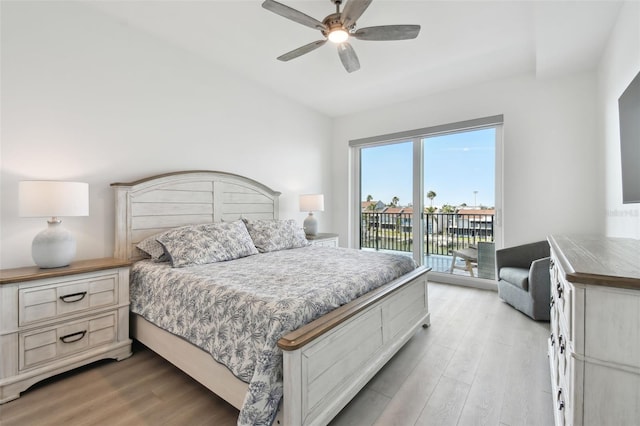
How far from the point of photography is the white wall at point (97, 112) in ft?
6.88

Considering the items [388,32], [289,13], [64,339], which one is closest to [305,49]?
[289,13]

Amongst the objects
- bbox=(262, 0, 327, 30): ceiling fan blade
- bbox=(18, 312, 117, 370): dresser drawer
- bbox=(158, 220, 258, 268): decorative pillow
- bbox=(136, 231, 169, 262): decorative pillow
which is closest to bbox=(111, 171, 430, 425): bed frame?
bbox=(136, 231, 169, 262): decorative pillow

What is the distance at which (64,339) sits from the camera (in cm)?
193

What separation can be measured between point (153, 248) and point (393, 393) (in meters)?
2.22

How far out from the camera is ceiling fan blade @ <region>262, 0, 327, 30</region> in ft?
6.02

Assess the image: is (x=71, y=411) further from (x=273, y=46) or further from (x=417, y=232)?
(x=417, y=232)

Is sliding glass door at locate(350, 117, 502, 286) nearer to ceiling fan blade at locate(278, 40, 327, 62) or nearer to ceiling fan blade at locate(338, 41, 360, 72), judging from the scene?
ceiling fan blade at locate(338, 41, 360, 72)

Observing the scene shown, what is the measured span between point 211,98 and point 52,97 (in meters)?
1.42

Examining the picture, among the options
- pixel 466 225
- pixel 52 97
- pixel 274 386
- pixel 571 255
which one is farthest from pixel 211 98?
pixel 466 225

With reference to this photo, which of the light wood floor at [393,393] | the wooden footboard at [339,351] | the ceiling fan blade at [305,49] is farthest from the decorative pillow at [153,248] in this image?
the ceiling fan blade at [305,49]

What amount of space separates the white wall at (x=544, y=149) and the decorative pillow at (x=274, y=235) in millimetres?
2643

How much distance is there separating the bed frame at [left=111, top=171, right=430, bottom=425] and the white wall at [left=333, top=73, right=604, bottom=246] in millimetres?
1932

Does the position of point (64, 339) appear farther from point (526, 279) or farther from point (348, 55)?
point (526, 279)

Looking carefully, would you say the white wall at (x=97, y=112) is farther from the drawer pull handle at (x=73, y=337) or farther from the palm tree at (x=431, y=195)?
the palm tree at (x=431, y=195)
